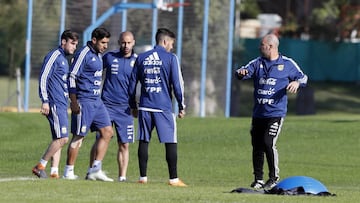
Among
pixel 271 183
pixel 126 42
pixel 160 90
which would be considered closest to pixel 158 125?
pixel 160 90

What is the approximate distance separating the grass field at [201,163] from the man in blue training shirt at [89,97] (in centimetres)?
85

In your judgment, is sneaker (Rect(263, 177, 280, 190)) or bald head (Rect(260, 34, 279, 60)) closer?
bald head (Rect(260, 34, 279, 60))

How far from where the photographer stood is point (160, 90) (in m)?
15.2

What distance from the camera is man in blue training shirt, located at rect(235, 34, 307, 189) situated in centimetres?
1545

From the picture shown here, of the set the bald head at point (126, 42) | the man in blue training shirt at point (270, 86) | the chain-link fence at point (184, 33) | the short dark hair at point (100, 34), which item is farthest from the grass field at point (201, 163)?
the chain-link fence at point (184, 33)

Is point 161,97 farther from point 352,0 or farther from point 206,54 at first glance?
point 352,0

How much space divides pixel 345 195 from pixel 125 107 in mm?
3643

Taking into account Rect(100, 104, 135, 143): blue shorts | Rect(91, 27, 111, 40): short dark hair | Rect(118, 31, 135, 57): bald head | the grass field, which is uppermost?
Rect(91, 27, 111, 40): short dark hair

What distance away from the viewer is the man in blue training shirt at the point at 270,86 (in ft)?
50.7

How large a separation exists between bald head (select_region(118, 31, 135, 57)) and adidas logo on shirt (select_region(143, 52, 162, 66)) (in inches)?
29.0

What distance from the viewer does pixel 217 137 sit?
79.2 feet

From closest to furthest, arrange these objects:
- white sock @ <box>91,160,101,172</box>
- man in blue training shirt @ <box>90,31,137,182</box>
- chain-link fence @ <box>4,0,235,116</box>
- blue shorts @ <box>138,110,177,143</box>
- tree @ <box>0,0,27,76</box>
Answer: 1. blue shorts @ <box>138,110,177,143</box>
2. white sock @ <box>91,160,101,172</box>
3. man in blue training shirt @ <box>90,31,137,182</box>
4. chain-link fence @ <box>4,0,235,116</box>
5. tree @ <box>0,0,27,76</box>

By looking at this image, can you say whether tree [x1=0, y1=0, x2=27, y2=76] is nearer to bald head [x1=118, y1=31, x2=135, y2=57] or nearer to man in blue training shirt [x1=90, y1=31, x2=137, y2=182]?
man in blue training shirt [x1=90, y1=31, x2=137, y2=182]

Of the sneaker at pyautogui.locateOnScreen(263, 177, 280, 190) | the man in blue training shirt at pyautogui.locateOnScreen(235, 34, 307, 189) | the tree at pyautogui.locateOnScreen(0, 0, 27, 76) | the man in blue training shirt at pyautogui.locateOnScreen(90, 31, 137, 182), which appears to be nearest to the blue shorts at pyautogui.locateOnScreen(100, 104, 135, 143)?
the man in blue training shirt at pyautogui.locateOnScreen(90, 31, 137, 182)
